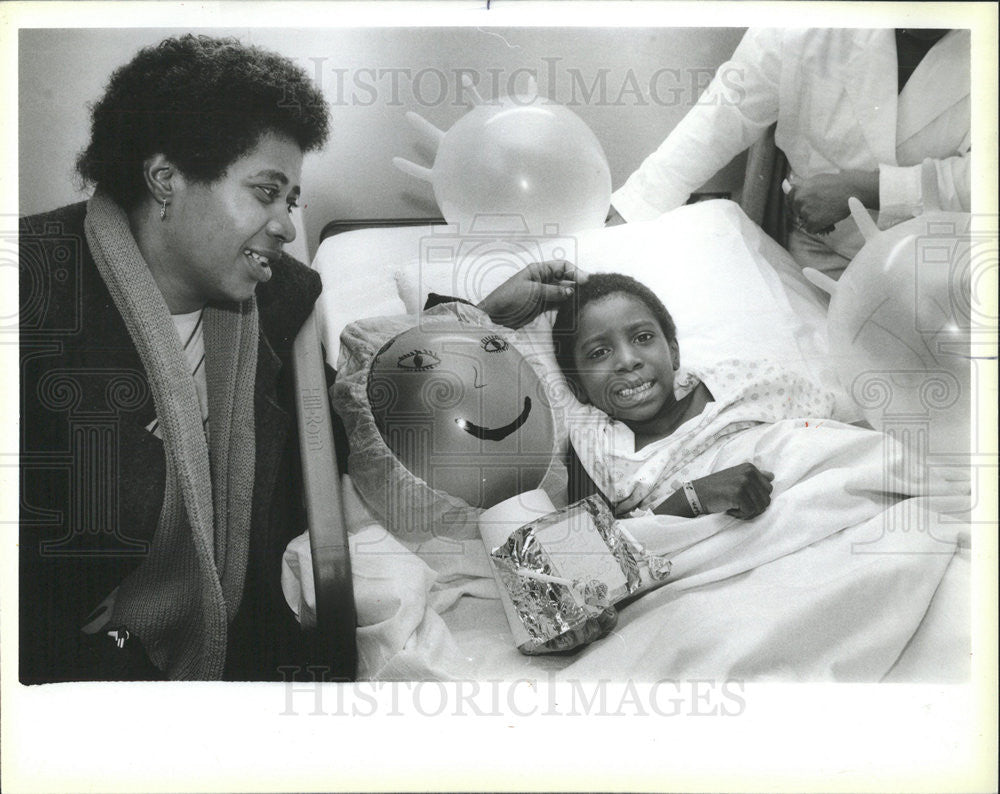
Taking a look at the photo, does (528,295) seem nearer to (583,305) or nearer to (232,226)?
(583,305)

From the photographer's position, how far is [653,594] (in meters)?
1.46

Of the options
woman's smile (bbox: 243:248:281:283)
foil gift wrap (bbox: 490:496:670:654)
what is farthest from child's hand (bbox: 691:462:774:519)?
woman's smile (bbox: 243:248:281:283)

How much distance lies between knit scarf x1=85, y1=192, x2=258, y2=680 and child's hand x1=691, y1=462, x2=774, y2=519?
29.8 inches

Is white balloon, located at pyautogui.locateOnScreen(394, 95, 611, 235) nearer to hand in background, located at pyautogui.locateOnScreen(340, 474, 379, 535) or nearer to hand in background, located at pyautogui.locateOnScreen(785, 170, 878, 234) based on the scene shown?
hand in background, located at pyautogui.locateOnScreen(785, 170, 878, 234)

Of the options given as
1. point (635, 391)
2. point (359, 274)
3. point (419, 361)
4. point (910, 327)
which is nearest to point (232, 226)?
point (359, 274)

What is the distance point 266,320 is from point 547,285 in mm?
475

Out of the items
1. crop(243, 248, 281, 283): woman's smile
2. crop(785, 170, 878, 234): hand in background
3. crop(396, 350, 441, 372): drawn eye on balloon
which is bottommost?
crop(396, 350, 441, 372): drawn eye on balloon

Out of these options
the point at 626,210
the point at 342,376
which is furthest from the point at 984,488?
the point at 342,376

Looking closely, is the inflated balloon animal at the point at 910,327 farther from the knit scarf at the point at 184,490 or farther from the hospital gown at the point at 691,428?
the knit scarf at the point at 184,490

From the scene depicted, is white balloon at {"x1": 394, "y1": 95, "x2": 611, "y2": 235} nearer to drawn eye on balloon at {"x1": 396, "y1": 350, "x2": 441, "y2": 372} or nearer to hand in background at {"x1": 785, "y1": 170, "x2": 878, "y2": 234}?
drawn eye on balloon at {"x1": 396, "y1": 350, "x2": 441, "y2": 372}

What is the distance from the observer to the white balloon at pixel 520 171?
151cm

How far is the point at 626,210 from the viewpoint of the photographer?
155 cm

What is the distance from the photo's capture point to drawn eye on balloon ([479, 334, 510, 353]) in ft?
4.89

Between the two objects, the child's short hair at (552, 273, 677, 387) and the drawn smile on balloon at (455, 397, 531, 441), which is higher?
the child's short hair at (552, 273, 677, 387)
